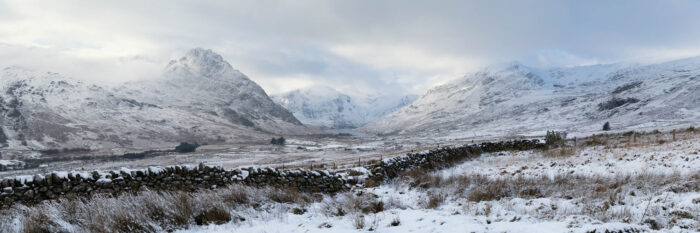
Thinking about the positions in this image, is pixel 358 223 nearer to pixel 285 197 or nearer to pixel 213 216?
pixel 213 216

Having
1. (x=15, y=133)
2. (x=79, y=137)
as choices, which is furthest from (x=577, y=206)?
(x=15, y=133)

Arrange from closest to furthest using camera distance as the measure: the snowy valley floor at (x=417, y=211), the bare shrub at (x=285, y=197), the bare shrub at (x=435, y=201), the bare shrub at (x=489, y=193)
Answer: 1. the snowy valley floor at (x=417, y=211)
2. the bare shrub at (x=435, y=201)
3. the bare shrub at (x=489, y=193)
4. the bare shrub at (x=285, y=197)


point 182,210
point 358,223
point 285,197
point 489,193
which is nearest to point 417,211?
point 358,223

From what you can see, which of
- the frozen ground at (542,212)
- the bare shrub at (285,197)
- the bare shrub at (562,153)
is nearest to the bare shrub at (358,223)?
the frozen ground at (542,212)

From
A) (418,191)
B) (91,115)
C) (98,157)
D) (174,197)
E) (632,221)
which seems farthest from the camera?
(91,115)

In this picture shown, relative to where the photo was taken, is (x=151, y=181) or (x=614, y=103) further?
(x=614, y=103)

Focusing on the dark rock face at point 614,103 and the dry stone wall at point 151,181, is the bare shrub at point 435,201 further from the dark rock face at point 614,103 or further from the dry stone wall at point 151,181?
the dark rock face at point 614,103

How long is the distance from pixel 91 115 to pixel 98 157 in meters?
83.2

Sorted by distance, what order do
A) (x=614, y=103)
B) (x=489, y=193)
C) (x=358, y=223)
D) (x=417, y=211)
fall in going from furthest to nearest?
(x=614, y=103) → (x=489, y=193) → (x=417, y=211) → (x=358, y=223)

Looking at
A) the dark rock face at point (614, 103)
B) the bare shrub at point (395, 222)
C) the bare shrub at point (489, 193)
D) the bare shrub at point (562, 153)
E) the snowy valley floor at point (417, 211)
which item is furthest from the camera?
the dark rock face at point (614, 103)

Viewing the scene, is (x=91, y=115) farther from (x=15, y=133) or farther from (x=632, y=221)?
(x=632, y=221)

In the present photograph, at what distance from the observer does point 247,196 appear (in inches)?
368

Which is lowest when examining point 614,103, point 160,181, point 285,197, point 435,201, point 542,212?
point 435,201

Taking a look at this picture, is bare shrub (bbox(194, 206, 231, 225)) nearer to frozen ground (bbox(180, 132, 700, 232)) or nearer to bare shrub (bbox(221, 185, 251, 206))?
frozen ground (bbox(180, 132, 700, 232))
